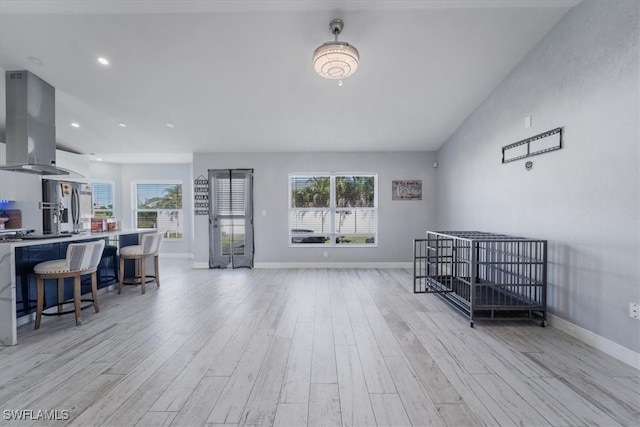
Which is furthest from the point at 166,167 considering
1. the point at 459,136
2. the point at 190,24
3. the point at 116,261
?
the point at 459,136

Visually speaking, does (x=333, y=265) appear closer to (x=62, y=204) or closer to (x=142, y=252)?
(x=142, y=252)

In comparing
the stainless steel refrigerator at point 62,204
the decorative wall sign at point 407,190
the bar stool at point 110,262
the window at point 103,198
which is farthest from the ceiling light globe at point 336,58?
the window at point 103,198

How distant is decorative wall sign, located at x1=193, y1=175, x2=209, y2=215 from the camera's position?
5.91 m

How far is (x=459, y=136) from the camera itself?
191 inches

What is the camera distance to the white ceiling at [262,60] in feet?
8.84

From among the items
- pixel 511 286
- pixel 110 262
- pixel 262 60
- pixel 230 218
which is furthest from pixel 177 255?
pixel 511 286

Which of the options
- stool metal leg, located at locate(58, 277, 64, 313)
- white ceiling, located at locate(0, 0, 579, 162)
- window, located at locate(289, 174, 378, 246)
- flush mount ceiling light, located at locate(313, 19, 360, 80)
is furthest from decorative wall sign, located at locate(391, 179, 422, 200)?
stool metal leg, located at locate(58, 277, 64, 313)

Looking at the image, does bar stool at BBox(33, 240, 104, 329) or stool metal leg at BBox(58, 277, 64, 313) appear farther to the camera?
stool metal leg at BBox(58, 277, 64, 313)

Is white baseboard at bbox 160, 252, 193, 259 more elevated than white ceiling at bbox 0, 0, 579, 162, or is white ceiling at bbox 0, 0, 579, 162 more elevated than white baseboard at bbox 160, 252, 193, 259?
white ceiling at bbox 0, 0, 579, 162

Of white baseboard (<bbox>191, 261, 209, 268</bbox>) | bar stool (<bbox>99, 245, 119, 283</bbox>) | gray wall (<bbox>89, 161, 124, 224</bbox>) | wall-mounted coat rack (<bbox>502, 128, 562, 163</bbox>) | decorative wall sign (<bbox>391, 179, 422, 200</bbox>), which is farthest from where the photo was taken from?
gray wall (<bbox>89, 161, 124, 224</bbox>)

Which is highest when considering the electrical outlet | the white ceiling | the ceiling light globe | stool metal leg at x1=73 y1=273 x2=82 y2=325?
the white ceiling

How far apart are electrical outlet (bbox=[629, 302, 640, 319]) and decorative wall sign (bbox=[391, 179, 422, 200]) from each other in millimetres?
3862

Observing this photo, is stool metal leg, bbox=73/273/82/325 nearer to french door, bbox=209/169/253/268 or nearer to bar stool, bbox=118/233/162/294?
bar stool, bbox=118/233/162/294

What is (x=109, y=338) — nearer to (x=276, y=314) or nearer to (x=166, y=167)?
(x=276, y=314)
